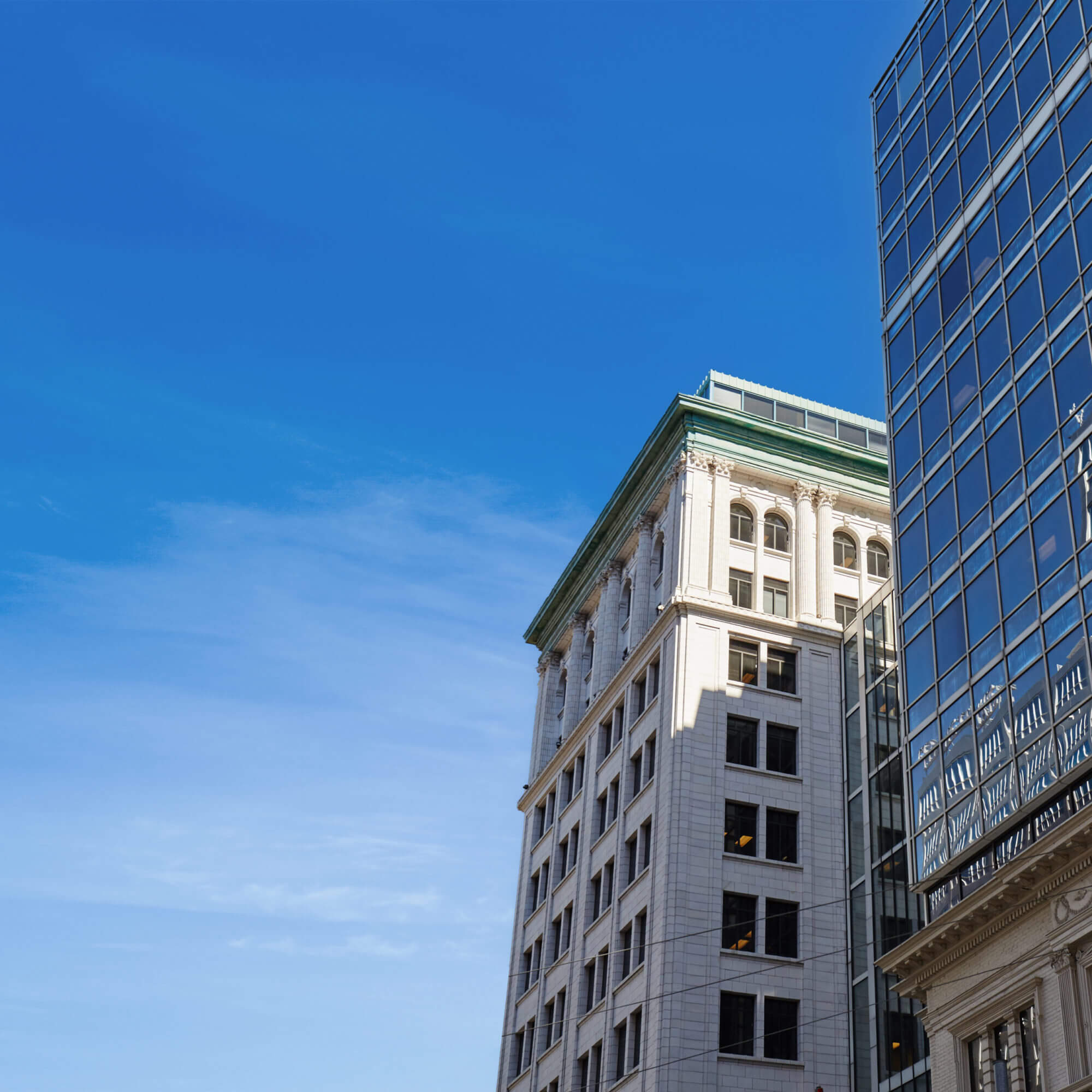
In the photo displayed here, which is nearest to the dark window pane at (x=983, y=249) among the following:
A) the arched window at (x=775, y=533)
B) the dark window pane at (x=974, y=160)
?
the dark window pane at (x=974, y=160)

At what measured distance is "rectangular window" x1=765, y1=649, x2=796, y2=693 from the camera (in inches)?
2494

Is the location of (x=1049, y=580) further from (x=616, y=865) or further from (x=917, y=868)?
(x=616, y=865)

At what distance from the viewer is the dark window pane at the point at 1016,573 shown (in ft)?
123

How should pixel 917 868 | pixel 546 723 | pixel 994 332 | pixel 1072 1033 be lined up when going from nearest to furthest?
pixel 1072 1033 → pixel 917 868 → pixel 994 332 → pixel 546 723

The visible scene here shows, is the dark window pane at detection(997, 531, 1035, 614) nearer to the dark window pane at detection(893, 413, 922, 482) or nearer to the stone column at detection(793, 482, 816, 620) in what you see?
the dark window pane at detection(893, 413, 922, 482)

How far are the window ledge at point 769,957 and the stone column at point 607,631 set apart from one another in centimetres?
1735

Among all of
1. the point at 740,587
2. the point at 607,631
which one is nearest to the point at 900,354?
the point at 740,587

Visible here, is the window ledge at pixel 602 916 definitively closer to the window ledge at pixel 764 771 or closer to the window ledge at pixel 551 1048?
the window ledge at pixel 551 1048

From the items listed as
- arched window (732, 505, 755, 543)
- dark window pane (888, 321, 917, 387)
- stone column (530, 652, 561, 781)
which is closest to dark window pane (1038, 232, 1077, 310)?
dark window pane (888, 321, 917, 387)

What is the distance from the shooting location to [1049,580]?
36312 millimetres

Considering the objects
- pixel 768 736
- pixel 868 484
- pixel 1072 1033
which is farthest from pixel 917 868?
pixel 868 484

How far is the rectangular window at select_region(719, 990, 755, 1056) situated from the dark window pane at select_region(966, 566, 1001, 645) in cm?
2087

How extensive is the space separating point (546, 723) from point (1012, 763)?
44.3m

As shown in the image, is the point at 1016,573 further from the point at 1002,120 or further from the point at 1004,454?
the point at 1002,120
